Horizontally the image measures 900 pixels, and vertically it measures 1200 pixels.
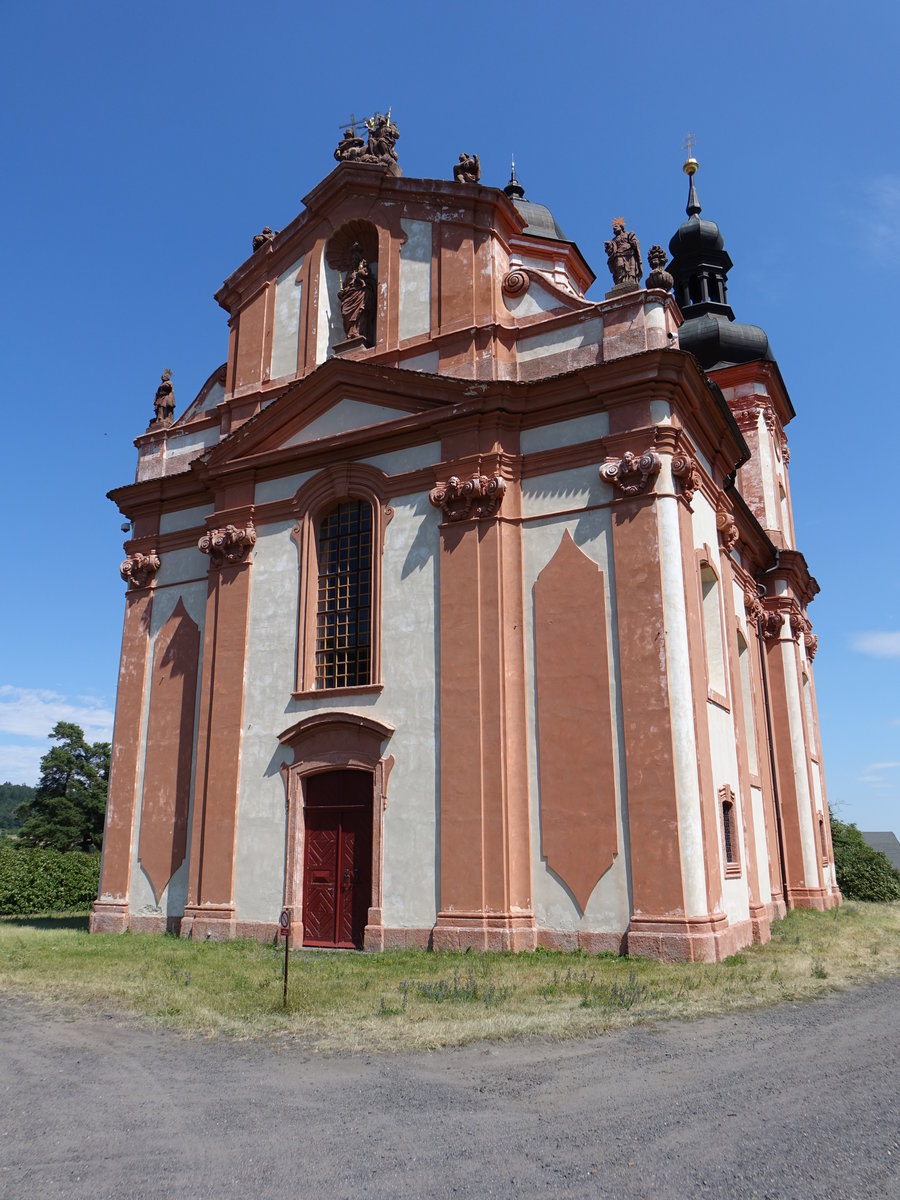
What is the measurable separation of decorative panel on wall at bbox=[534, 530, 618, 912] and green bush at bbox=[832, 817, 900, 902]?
2089 cm

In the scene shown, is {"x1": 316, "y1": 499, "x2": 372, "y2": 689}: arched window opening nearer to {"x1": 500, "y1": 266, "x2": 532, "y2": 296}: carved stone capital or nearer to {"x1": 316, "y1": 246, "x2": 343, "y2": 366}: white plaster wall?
{"x1": 316, "y1": 246, "x2": 343, "y2": 366}: white plaster wall

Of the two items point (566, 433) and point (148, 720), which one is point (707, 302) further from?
point (148, 720)

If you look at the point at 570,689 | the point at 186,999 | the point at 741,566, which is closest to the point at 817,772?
the point at 741,566

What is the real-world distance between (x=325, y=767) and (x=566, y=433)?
24.0 ft

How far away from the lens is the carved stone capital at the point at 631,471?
1556 centimetres

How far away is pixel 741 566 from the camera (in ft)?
78.3

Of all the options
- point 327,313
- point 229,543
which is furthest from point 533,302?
point 229,543

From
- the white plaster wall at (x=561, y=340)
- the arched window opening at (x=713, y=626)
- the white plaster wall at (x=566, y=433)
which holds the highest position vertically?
the white plaster wall at (x=561, y=340)

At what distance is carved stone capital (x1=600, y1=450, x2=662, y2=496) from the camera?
15.6 meters

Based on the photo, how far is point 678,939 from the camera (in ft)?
44.8

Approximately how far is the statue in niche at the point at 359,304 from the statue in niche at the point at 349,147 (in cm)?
274

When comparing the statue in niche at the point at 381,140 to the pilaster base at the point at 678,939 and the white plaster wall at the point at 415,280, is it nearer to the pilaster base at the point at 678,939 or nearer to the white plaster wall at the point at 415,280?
the white plaster wall at the point at 415,280

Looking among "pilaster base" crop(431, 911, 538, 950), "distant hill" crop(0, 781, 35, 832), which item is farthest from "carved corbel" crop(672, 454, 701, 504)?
"distant hill" crop(0, 781, 35, 832)

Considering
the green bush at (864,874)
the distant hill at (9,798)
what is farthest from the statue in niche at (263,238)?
the distant hill at (9,798)
